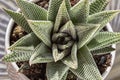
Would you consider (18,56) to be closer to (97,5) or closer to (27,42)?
(27,42)

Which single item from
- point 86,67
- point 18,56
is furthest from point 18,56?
point 86,67

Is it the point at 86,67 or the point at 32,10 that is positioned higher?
the point at 32,10

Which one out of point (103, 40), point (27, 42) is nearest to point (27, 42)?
point (27, 42)

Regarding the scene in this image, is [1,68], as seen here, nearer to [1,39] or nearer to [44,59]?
[1,39]

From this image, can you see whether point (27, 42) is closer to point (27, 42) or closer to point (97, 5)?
point (27, 42)

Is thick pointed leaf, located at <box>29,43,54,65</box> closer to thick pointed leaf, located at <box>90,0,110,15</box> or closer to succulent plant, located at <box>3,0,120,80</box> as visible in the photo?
succulent plant, located at <box>3,0,120,80</box>

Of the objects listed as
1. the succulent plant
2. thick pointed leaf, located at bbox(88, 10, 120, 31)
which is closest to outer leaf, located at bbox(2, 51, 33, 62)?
the succulent plant
